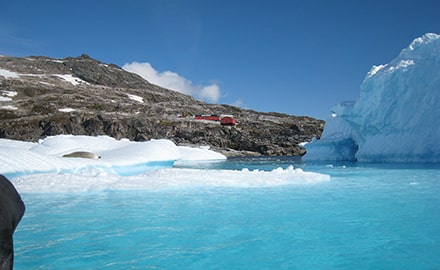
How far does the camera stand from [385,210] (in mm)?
7211

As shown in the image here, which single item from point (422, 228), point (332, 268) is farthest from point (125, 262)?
point (422, 228)

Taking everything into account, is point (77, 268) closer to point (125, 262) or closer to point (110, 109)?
point (125, 262)

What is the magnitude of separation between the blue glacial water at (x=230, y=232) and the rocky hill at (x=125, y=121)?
4439 cm

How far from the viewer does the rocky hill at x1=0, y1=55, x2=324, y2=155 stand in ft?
181

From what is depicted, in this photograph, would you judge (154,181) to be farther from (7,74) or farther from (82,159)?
(7,74)

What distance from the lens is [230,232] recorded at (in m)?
5.56

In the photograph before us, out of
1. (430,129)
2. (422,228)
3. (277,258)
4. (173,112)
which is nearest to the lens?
(277,258)

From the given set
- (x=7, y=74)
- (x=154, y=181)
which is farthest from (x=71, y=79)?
(x=154, y=181)

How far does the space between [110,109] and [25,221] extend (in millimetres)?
68180

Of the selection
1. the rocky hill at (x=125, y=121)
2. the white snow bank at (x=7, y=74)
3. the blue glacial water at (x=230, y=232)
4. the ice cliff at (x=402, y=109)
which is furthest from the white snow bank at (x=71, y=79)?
the blue glacial water at (x=230, y=232)

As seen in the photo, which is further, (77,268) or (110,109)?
(110,109)

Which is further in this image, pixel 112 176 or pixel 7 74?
pixel 7 74

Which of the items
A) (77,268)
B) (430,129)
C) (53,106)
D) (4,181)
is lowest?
(77,268)

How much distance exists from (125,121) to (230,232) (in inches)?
2099
